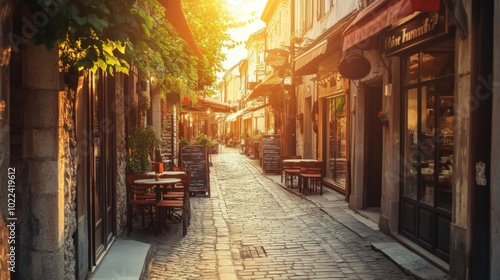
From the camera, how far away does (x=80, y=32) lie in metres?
3.22

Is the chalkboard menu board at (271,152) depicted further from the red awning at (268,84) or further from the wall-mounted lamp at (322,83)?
the wall-mounted lamp at (322,83)

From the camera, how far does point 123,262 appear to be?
5.86 m

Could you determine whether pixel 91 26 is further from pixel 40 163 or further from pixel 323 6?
pixel 323 6

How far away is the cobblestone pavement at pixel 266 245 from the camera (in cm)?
597

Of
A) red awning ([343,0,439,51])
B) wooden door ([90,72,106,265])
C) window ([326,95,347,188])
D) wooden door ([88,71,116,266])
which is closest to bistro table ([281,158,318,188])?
window ([326,95,347,188])

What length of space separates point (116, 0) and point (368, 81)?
703 cm

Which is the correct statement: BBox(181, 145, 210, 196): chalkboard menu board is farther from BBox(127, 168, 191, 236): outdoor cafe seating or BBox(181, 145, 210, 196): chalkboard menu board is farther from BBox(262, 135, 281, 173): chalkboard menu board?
BBox(262, 135, 281, 173): chalkboard menu board

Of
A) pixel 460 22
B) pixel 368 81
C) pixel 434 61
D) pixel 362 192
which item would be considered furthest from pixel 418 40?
pixel 362 192

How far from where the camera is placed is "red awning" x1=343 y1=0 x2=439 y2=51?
5344 mm

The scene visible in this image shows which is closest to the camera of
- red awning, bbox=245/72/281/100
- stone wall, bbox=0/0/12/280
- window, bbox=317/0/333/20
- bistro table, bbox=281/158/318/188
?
stone wall, bbox=0/0/12/280

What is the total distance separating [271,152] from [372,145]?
828cm

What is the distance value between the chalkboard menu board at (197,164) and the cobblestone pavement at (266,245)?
0.78 metres

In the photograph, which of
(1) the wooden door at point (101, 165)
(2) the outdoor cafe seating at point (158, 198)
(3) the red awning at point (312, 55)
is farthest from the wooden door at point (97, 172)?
(3) the red awning at point (312, 55)

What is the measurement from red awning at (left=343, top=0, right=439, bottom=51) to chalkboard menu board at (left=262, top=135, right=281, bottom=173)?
10.3 metres
